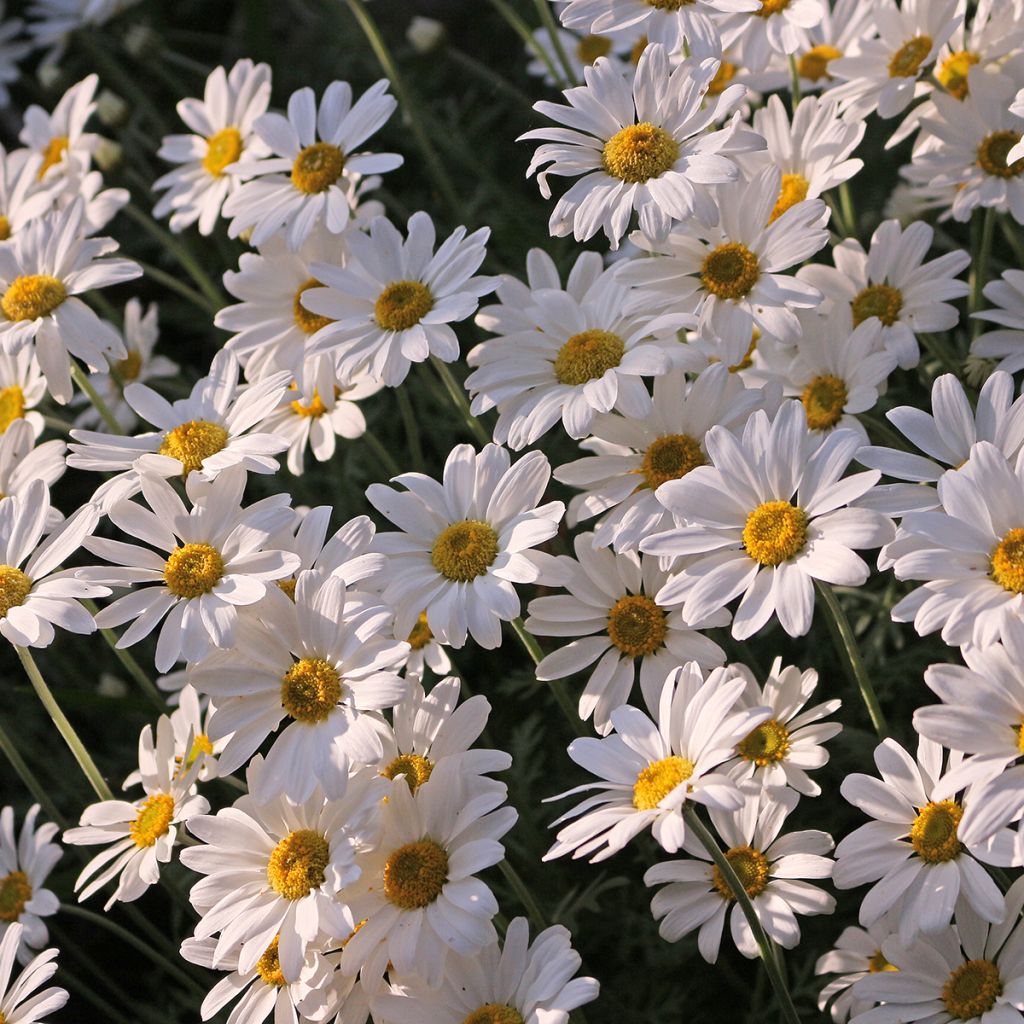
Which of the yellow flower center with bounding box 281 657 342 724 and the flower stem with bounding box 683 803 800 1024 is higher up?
the yellow flower center with bounding box 281 657 342 724

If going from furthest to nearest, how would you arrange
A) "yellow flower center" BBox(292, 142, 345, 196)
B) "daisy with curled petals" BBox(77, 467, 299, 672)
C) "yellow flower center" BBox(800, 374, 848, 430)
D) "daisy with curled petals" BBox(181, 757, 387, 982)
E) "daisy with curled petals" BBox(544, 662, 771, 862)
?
"yellow flower center" BBox(292, 142, 345, 196)
"yellow flower center" BBox(800, 374, 848, 430)
"daisy with curled petals" BBox(77, 467, 299, 672)
"daisy with curled petals" BBox(181, 757, 387, 982)
"daisy with curled petals" BBox(544, 662, 771, 862)

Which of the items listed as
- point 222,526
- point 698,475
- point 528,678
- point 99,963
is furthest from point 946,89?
point 99,963

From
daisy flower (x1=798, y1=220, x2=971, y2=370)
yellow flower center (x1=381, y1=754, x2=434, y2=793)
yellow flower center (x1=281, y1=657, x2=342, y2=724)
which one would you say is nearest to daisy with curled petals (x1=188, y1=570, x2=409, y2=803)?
yellow flower center (x1=281, y1=657, x2=342, y2=724)

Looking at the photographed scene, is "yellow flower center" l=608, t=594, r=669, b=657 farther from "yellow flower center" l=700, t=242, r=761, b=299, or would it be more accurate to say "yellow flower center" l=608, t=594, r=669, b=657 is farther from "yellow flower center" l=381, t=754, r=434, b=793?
"yellow flower center" l=700, t=242, r=761, b=299

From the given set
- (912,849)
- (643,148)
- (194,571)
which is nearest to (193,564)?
(194,571)

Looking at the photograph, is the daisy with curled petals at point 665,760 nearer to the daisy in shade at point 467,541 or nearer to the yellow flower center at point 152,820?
the daisy in shade at point 467,541

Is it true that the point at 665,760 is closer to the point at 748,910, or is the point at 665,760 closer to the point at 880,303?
the point at 748,910

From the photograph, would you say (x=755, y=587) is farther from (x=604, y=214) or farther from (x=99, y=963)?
(x=99, y=963)
